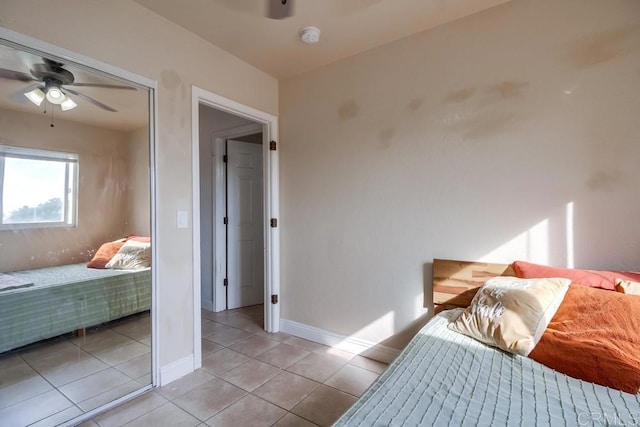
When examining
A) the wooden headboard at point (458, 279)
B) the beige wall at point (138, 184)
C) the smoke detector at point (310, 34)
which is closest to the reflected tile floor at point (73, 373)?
the beige wall at point (138, 184)

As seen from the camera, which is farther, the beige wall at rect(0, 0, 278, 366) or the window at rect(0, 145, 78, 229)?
the beige wall at rect(0, 0, 278, 366)

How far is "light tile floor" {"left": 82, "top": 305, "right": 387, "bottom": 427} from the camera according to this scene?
174cm

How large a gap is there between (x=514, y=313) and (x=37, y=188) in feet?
8.45

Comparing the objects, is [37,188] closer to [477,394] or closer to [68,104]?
[68,104]

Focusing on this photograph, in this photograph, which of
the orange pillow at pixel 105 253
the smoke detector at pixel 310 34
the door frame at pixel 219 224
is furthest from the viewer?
the door frame at pixel 219 224

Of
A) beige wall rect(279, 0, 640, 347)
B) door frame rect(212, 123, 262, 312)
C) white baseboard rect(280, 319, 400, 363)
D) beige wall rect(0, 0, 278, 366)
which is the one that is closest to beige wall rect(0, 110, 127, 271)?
beige wall rect(0, 0, 278, 366)

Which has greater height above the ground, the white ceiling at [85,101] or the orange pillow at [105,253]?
the white ceiling at [85,101]

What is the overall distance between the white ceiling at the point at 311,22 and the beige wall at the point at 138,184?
88 centimetres

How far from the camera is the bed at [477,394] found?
927 millimetres

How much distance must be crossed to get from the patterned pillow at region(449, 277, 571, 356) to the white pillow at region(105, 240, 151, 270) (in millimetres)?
1992

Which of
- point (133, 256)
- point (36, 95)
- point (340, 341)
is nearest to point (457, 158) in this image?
point (340, 341)

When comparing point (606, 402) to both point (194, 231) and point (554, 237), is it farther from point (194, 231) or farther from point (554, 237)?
point (194, 231)

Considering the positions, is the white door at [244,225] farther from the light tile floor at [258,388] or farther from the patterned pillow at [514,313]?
the patterned pillow at [514,313]

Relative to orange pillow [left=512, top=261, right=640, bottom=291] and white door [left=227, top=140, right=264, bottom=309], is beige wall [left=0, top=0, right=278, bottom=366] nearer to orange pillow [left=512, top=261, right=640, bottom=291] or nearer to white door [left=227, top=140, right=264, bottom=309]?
white door [left=227, top=140, right=264, bottom=309]
